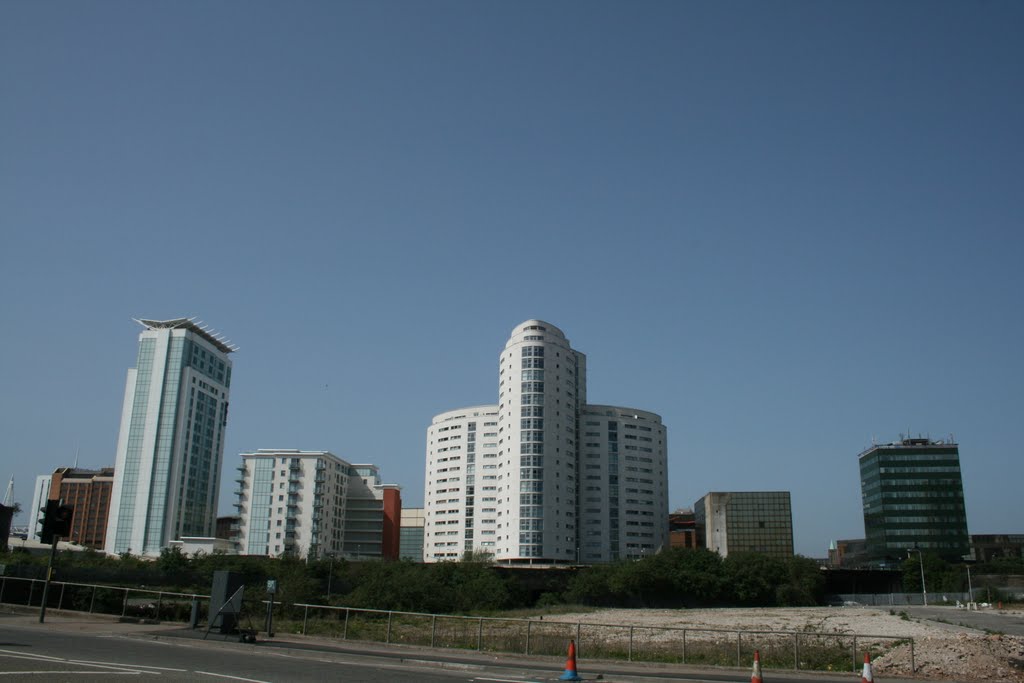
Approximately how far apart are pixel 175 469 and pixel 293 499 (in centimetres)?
2244

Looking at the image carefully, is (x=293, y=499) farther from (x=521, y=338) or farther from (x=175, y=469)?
(x=521, y=338)

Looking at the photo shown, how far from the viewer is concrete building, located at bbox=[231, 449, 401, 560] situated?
155 meters

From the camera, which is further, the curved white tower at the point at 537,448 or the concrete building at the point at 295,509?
the concrete building at the point at 295,509

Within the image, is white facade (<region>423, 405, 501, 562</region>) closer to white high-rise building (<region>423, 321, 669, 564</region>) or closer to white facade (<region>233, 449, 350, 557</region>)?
white high-rise building (<region>423, 321, 669, 564</region>)

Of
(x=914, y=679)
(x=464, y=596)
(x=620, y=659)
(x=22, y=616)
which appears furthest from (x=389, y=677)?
(x=464, y=596)

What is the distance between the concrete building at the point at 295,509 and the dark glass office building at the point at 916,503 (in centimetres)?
10866

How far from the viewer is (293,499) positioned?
158 meters

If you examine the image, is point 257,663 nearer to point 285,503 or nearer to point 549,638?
point 549,638

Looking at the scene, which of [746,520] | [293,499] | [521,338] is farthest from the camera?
[746,520]

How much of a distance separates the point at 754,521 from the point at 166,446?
386ft

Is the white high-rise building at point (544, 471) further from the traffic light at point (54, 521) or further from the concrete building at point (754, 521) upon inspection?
the traffic light at point (54, 521)

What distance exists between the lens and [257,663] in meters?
23.4

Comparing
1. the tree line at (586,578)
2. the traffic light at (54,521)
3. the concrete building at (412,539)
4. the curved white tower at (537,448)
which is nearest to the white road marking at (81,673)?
the traffic light at (54,521)

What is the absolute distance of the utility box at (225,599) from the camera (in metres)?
29.2
